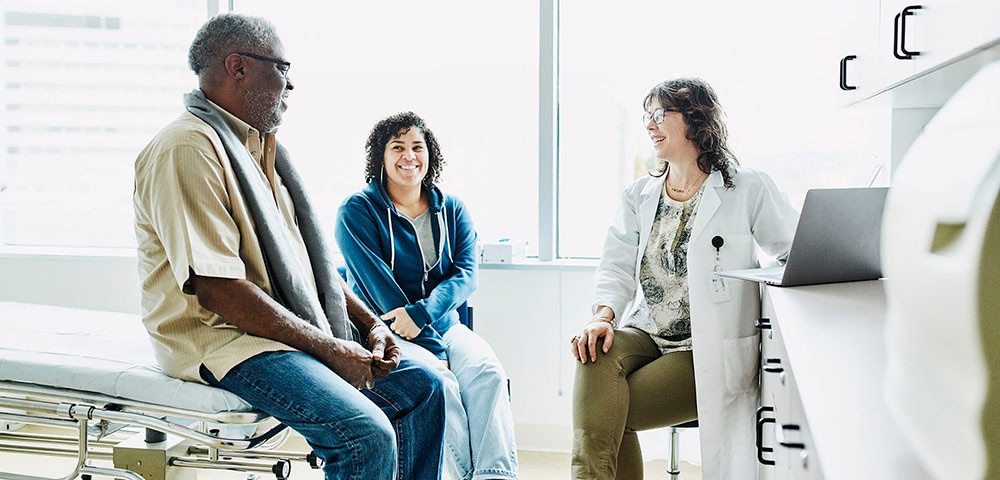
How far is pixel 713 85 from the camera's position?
3277 millimetres

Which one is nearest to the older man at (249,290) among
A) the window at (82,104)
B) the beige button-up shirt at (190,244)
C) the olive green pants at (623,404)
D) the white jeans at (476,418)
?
the beige button-up shirt at (190,244)

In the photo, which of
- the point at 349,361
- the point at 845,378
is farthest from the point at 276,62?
the point at 845,378

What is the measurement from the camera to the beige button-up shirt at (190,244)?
1.92 meters

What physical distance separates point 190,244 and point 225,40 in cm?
51

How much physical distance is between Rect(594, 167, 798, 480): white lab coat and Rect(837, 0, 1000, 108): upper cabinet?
0.37 meters

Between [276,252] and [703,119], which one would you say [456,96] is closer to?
[703,119]

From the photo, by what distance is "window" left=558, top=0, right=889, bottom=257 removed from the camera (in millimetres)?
3225

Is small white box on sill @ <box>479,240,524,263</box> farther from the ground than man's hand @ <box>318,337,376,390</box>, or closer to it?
farther from the ground

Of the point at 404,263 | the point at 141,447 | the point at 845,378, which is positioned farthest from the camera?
the point at 404,263

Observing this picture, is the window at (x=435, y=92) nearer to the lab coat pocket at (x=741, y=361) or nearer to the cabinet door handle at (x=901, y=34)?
the lab coat pocket at (x=741, y=361)

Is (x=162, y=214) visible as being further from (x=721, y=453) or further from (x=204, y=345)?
(x=721, y=453)

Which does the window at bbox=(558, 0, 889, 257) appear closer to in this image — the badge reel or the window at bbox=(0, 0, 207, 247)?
the badge reel

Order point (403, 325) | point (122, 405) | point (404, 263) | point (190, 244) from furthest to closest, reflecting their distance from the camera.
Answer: point (404, 263) < point (403, 325) < point (122, 405) < point (190, 244)

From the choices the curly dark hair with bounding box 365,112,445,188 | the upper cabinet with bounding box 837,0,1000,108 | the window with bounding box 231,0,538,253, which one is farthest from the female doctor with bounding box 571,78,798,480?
the window with bounding box 231,0,538,253
